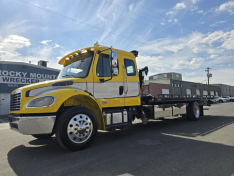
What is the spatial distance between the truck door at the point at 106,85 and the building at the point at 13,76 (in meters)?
19.0

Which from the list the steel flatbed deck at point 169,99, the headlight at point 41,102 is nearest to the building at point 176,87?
the steel flatbed deck at point 169,99

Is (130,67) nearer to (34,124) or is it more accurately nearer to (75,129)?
(75,129)

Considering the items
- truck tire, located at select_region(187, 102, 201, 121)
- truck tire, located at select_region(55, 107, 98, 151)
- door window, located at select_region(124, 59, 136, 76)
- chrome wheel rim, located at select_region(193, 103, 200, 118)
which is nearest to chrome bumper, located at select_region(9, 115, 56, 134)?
truck tire, located at select_region(55, 107, 98, 151)

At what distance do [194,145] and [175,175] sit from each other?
6.48ft

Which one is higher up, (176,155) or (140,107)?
(140,107)

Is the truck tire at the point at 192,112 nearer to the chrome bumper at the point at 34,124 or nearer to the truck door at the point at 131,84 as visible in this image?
the truck door at the point at 131,84

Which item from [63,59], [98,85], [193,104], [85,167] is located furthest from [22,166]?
[193,104]

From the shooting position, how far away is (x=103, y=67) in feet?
15.8

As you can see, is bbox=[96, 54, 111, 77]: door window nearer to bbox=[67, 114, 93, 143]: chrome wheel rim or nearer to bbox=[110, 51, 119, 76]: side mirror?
bbox=[110, 51, 119, 76]: side mirror

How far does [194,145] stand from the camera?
4.33 meters

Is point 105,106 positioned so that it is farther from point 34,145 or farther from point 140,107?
point 34,145

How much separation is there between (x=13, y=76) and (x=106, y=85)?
1925cm

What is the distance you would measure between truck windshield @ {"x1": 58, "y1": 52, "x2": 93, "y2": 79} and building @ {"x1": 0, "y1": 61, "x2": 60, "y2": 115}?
17.9 m

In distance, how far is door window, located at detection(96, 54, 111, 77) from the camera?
4727mm
